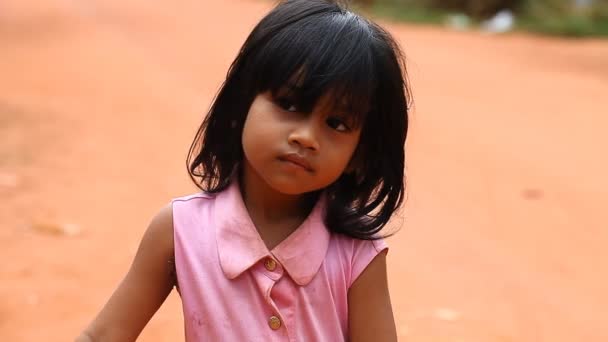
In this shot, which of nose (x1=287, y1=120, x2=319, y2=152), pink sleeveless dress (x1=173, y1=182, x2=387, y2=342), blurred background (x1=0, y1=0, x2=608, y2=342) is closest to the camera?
nose (x1=287, y1=120, x2=319, y2=152)

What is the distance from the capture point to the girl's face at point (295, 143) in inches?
64.2

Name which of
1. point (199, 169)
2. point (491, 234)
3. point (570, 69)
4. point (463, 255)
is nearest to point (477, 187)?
point (491, 234)

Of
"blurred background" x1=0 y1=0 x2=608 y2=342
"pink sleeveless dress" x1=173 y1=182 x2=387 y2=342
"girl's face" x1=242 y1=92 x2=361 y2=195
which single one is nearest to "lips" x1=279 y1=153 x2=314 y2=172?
"girl's face" x1=242 y1=92 x2=361 y2=195

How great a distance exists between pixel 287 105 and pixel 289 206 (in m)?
0.24

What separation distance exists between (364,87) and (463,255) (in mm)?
2842

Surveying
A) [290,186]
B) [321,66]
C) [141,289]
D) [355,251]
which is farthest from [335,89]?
[141,289]

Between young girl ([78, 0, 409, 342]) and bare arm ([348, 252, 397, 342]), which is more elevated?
young girl ([78, 0, 409, 342])

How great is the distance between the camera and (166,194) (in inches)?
199

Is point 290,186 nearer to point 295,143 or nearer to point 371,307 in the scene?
point 295,143

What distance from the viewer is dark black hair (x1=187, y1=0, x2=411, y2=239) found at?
1.67 metres

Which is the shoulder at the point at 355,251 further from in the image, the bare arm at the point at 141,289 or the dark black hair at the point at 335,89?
the bare arm at the point at 141,289

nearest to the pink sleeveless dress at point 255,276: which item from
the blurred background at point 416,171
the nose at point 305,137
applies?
the nose at point 305,137

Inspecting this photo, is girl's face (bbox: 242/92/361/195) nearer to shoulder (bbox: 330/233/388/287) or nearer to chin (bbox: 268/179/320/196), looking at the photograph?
chin (bbox: 268/179/320/196)

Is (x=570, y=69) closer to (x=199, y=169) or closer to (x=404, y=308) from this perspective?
(x=404, y=308)
